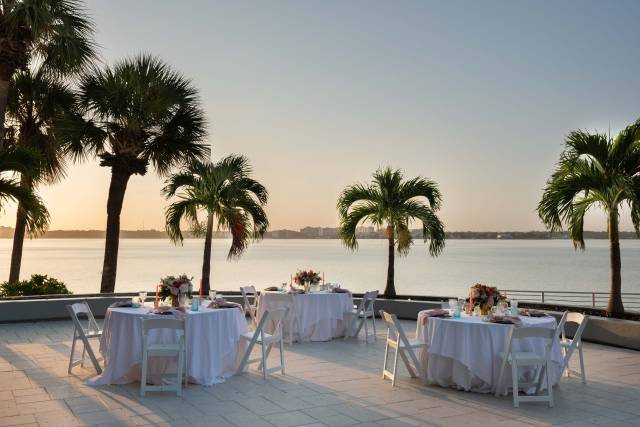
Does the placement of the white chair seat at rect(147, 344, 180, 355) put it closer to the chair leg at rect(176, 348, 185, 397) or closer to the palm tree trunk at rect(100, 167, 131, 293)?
the chair leg at rect(176, 348, 185, 397)

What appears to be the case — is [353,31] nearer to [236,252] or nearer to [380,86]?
[380,86]

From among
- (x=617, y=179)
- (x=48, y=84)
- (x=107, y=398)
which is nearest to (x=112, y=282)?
(x=48, y=84)

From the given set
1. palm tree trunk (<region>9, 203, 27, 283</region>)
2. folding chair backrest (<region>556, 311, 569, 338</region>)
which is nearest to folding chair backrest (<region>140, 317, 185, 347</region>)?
folding chair backrest (<region>556, 311, 569, 338</region>)

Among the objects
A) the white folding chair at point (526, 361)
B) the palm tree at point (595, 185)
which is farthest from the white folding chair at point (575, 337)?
the palm tree at point (595, 185)

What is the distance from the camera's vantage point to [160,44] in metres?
12.4

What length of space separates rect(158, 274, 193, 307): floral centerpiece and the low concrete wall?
4.17ft

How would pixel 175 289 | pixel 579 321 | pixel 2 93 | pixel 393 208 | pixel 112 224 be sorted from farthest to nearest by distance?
pixel 112 224 < pixel 393 208 < pixel 2 93 < pixel 175 289 < pixel 579 321

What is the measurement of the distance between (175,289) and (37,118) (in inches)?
351

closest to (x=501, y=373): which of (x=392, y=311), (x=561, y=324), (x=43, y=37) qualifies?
(x=561, y=324)

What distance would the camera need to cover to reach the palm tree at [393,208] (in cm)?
1138

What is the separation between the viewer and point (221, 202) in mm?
11648

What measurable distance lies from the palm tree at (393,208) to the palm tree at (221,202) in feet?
6.44

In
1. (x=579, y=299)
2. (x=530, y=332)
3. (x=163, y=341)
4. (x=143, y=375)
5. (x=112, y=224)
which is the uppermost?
(x=112, y=224)

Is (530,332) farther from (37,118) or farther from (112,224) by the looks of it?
(37,118)
